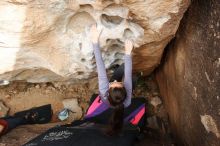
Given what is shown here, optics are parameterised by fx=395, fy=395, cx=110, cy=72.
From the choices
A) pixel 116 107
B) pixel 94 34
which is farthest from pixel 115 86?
pixel 94 34

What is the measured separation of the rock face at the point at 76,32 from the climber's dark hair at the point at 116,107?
0.48 meters

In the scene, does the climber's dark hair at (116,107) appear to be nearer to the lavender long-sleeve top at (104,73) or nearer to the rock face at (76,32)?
the lavender long-sleeve top at (104,73)

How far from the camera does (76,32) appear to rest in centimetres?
292

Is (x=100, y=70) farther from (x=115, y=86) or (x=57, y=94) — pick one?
(x=57, y=94)

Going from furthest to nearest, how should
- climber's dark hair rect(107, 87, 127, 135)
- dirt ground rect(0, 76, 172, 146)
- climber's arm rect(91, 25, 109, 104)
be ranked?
dirt ground rect(0, 76, 172, 146) < climber's arm rect(91, 25, 109, 104) < climber's dark hair rect(107, 87, 127, 135)

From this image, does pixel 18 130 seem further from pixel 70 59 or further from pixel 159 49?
pixel 159 49

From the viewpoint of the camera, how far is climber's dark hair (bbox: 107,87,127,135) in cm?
252

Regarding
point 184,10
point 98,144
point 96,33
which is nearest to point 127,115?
point 98,144

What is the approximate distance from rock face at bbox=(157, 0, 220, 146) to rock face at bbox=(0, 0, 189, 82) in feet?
0.34

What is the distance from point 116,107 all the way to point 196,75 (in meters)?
0.59

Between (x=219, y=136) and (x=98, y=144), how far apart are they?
0.78 meters

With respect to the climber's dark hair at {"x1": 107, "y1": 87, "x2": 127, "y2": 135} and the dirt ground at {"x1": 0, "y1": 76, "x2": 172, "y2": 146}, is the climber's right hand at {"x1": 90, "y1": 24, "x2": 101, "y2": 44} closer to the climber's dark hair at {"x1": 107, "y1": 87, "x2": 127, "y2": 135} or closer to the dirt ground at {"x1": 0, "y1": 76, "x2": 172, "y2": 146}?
the climber's dark hair at {"x1": 107, "y1": 87, "x2": 127, "y2": 135}

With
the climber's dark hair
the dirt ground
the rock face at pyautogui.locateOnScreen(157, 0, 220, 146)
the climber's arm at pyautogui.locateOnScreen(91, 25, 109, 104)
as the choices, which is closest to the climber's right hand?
the climber's arm at pyautogui.locateOnScreen(91, 25, 109, 104)

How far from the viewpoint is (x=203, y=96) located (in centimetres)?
258
